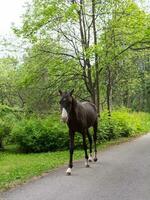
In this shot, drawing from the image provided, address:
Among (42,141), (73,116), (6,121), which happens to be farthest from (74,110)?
(6,121)

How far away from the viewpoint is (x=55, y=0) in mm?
20688

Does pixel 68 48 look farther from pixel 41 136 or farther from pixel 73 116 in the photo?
pixel 73 116

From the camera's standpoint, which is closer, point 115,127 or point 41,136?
point 41,136

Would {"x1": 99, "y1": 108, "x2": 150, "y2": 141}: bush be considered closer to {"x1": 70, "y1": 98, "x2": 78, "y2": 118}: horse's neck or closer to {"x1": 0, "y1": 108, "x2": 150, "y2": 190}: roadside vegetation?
{"x1": 0, "y1": 108, "x2": 150, "y2": 190}: roadside vegetation

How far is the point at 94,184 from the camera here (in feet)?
29.8

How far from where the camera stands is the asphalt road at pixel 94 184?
795cm

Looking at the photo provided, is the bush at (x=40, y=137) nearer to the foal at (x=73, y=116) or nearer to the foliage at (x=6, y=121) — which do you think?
the foliage at (x=6, y=121)

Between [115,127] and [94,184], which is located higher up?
[115,127]

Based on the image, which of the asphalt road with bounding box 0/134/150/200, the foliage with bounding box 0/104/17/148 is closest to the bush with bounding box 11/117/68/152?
the foliage with bounding box 0/104/17/148

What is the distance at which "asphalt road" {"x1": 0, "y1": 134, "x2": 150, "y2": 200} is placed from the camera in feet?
26.1

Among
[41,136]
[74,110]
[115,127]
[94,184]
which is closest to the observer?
[94,184]

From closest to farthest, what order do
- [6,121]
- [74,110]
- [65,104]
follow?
1. [65,104]
2. [74,110]
3. [6,121]

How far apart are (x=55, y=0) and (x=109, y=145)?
793 cm

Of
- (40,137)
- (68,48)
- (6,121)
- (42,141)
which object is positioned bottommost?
(42,141)
